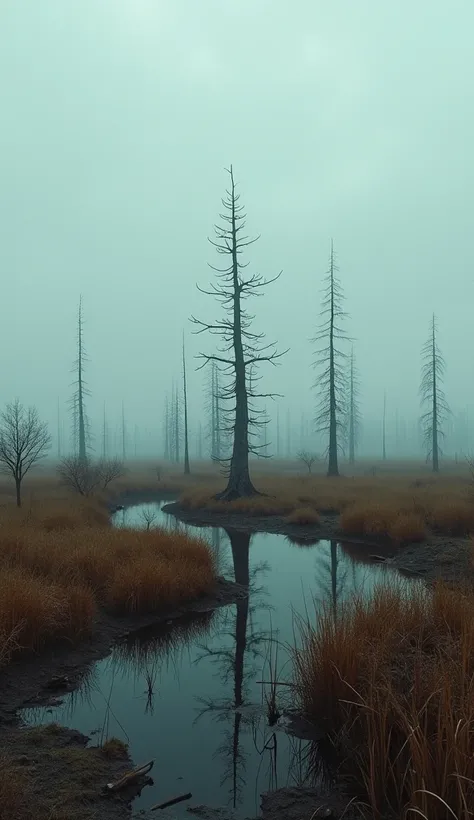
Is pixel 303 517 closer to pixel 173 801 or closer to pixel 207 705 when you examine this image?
pixel 207 705

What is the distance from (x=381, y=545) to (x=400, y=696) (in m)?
11.5

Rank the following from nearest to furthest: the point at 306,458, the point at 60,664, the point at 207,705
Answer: the point at 207,705 < the point at 60,664 < the point at 306,458

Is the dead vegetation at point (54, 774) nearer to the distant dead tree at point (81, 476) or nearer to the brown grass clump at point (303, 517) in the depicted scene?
the brown grass clump at point (303, 517)

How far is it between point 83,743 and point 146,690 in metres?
1.48

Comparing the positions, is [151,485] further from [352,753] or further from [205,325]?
[352,753]

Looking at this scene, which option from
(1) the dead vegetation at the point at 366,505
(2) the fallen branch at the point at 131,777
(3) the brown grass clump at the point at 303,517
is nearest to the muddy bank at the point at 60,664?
(2) the fallen branch at the point at 131,777

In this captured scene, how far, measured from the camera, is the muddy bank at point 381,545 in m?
11.6

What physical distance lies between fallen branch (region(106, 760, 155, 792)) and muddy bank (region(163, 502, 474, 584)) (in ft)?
14.2

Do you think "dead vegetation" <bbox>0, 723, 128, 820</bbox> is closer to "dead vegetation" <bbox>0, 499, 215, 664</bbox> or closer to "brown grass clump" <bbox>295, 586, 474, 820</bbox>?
"dead vegetation" <bbox>0, 499, 215, 664</bbox>

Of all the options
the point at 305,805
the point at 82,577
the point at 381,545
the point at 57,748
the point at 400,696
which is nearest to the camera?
the point at 305,805

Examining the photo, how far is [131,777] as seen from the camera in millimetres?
4445

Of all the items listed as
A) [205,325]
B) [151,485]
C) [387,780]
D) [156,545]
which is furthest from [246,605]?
[151,485]

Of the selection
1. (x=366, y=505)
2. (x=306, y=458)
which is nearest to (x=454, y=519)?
(x=366, y=505)

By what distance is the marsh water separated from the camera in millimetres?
4762
